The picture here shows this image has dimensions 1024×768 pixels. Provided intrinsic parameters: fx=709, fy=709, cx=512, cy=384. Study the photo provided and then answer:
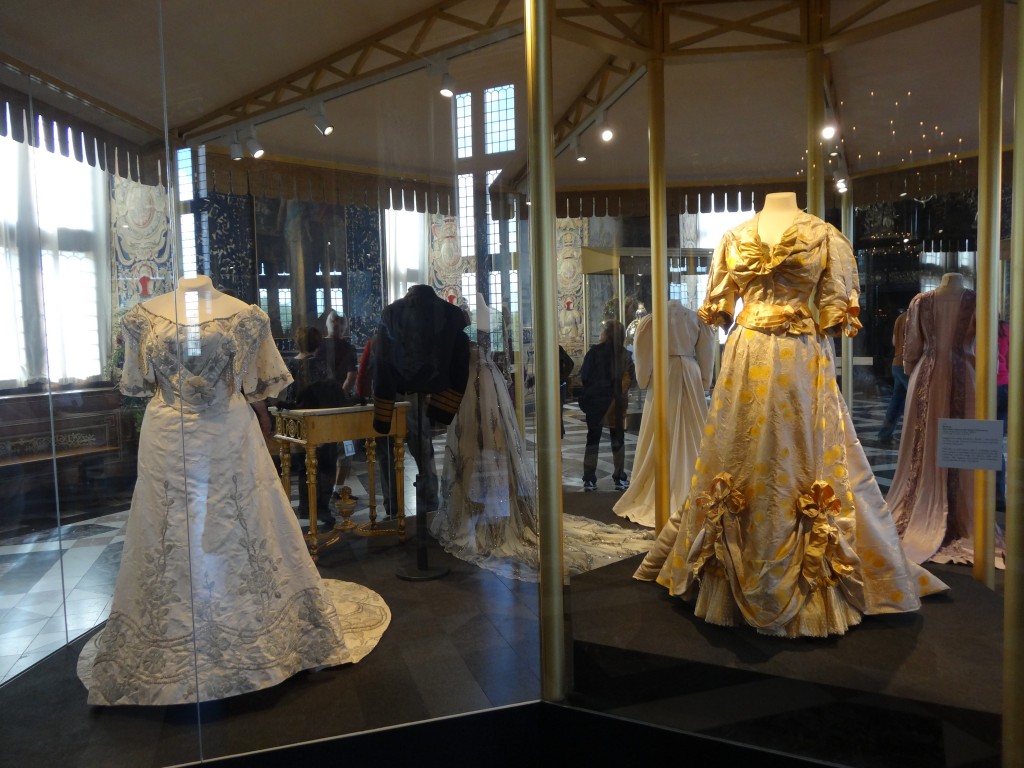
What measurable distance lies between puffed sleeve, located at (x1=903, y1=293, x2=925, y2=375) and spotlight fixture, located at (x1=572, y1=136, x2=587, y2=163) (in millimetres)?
1173

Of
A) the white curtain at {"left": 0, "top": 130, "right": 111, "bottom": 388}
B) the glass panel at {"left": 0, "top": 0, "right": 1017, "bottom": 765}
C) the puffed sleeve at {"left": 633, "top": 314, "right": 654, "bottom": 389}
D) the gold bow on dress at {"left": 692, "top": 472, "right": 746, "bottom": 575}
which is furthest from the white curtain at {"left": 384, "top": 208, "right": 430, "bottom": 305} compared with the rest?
the gold bow on dress at {"left": 692, "top": 472, "right": 746, "bottom": 575}

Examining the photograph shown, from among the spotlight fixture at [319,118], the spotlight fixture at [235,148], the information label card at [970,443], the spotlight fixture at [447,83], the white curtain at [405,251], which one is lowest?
the information label card at [970,443]

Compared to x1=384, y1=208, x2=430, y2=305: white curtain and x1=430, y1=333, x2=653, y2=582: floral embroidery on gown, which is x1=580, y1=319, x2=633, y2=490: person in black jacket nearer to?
x1=430, y1=333, x2=653, y2=582: floral embroidery on gown

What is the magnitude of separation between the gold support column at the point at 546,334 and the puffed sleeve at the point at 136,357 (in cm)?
110

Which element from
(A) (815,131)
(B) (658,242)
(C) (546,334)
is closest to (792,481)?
(C) (546,334)

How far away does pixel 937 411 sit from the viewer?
6.73 ft

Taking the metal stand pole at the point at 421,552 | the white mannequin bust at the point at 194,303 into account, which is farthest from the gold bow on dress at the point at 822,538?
the white mannequin bust at the point at 194,303

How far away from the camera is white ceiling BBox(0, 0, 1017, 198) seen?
194cm

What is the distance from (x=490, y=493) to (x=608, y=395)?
57 centimetres

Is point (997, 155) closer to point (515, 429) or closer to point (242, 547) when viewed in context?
point (515, 429)

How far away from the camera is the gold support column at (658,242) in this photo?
289 centimetres

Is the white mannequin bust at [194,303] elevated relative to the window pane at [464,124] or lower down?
lower down

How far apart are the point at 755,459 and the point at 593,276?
850 mm

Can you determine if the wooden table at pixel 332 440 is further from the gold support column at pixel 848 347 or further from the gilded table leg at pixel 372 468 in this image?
Answer: the gold support column at pixel 848 347
